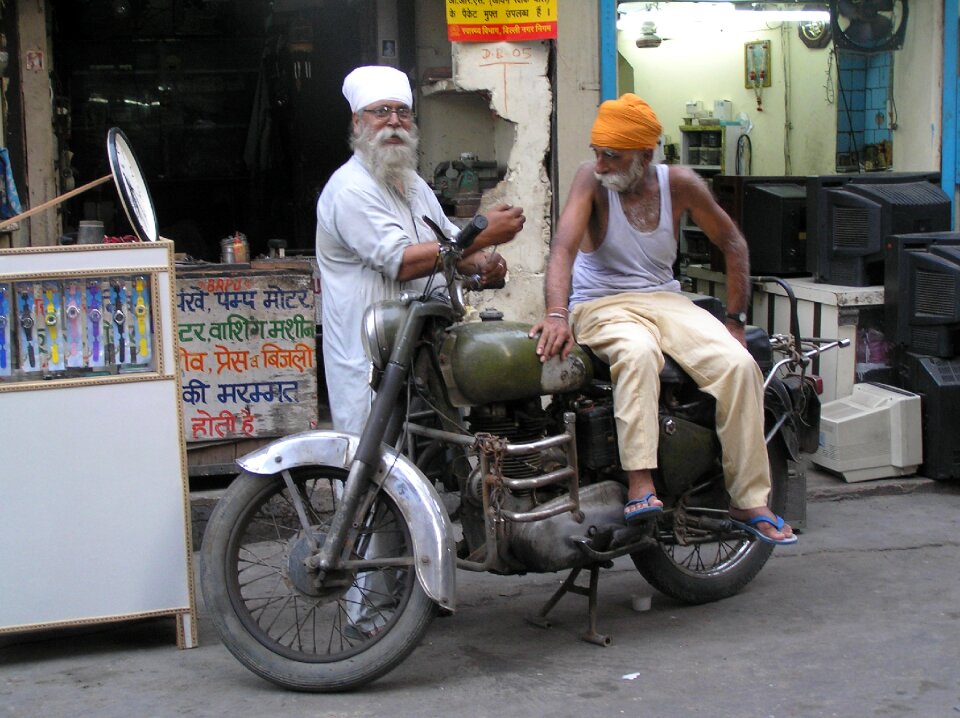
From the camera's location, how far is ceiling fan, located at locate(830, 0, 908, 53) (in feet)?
23.2

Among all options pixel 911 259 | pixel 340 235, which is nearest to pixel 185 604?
pixel 340 235

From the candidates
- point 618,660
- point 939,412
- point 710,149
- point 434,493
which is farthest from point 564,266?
point 710,149

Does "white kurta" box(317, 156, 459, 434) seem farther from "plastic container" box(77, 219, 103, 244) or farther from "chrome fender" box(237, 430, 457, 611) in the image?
"plastic container" box(77, 219, 103, 244)

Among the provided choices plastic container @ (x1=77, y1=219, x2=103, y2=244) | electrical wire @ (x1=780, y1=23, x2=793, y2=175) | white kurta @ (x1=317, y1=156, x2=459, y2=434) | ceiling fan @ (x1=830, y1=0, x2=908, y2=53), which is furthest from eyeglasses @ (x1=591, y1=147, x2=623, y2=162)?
electrical wire @ (x1=780, y1=23, x2=793, y2=175)

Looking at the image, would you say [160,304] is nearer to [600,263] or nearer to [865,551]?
[600,263]

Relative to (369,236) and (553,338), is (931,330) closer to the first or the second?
(553,338)

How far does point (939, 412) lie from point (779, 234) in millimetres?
1507

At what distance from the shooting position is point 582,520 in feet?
12.9

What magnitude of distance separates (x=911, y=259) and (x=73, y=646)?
4.31 metres

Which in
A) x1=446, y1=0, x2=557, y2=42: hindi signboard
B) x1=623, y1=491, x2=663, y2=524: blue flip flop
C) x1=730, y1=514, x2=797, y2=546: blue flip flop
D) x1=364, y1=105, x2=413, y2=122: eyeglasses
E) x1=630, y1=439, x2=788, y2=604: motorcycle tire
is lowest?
x1=630, y1=439, x2=788, y2=604: motorcycle tire

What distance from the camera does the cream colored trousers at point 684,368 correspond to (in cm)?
396

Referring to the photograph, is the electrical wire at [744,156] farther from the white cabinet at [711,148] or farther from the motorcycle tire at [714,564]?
the motorcycle tire at [714,564]

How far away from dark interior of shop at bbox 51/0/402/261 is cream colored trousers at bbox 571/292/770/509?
408 centimetres

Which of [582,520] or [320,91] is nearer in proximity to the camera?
[582,520]
